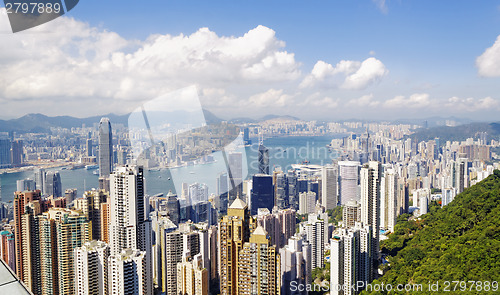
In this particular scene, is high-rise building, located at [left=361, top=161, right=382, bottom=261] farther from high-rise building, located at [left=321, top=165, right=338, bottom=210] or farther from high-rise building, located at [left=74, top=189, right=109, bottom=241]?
high-rise building, located at [left=74, top=189, right=109, bottom=241]

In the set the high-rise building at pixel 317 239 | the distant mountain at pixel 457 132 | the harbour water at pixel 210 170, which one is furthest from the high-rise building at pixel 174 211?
the distant mountain at pixel 457 132

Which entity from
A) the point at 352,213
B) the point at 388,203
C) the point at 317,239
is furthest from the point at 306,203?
the point at 317,239

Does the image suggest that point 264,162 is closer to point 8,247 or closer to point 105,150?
point 105,150

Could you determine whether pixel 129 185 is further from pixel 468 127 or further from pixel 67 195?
pixel 468 127

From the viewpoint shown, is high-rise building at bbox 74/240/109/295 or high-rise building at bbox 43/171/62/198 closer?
high-rise building at bbox 74/240/109/295

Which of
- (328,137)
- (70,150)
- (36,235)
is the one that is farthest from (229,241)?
(328,137)

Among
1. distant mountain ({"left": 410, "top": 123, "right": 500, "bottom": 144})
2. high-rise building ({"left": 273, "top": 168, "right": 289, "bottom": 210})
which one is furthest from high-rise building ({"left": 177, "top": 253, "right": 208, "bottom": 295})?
distant mountain ({"left": 410, "top": 123, "right": 500, "bottom": 144})
